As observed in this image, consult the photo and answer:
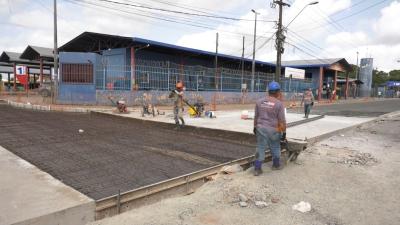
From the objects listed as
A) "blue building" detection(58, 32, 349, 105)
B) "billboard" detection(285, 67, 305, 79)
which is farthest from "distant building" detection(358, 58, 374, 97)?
"blue building" detection(58, 32, 349, 105)

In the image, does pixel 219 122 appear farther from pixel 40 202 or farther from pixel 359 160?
pixel 40 202

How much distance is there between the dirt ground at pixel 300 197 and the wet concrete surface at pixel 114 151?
3.10ft

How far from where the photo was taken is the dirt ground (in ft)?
14.6

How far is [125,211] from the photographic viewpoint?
477 cm

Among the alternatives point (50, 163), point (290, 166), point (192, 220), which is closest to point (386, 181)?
point (290, 166)

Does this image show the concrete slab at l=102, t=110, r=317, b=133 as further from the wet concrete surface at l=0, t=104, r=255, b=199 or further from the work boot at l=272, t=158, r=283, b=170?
the work boot at l=272, t=158, r=283, b=170

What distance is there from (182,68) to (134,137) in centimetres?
1547

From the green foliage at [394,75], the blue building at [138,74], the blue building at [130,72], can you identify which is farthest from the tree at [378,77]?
the blue building at [130,72]

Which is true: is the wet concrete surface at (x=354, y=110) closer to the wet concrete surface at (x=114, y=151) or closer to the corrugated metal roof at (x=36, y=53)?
the wet concrete surface at (x=114, y=151)

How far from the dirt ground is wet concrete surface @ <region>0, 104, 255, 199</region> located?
3.10 ft

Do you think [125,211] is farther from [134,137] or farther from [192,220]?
[134,137]

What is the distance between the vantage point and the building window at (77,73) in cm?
2033

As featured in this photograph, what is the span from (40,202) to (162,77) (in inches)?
749

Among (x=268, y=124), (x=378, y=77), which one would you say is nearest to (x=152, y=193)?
(x=268, y=124)
